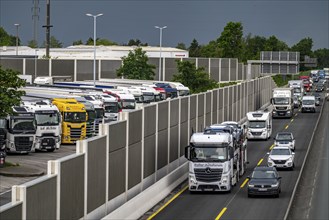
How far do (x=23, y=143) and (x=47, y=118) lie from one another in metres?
2.77

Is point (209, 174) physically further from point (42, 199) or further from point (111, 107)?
point (111, 107)

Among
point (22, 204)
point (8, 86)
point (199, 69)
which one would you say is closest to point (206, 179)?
point (8, 86)

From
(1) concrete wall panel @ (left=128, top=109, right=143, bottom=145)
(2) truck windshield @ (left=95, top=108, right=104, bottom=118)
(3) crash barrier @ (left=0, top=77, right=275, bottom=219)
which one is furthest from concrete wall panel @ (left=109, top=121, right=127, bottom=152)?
(2) truck windshield @ (left=95, top=108, right=104, bottom=118)

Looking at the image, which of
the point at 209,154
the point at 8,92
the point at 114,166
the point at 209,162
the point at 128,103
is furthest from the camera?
the point at 128,103

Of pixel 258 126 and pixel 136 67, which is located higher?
pixel 136 67

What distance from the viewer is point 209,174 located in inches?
1984

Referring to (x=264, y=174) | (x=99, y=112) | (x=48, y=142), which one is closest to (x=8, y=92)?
(x=48, y=142)

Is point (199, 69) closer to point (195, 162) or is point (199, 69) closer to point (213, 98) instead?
point (213, 98)

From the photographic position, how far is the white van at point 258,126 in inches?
3337

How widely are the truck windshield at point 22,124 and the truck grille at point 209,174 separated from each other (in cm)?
1580

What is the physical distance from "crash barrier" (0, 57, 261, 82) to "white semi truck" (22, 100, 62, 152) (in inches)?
1722

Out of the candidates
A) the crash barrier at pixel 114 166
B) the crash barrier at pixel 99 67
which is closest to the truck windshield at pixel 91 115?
the crash barrier at pixel 114 166

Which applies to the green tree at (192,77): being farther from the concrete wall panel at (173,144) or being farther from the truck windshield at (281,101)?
the concrete wall panel at (173,144)

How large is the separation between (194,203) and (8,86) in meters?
17.9
